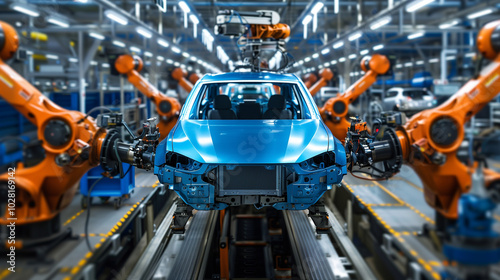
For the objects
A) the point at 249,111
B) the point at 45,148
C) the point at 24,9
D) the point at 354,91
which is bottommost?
the point at 45,148

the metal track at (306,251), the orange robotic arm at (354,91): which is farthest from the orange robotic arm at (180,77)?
the metal track at (306,251)

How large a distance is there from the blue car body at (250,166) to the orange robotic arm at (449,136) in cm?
62

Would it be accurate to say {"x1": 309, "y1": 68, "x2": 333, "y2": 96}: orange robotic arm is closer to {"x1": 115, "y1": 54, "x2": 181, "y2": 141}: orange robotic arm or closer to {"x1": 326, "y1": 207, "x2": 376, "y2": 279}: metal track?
{"x1": 115, "y1": 54, "x2": 181, "y2": 141}: orange robotic arm

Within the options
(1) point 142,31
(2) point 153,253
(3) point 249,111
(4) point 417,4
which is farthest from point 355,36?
(2) point 153,253

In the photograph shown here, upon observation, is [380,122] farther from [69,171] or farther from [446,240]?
[69,171]

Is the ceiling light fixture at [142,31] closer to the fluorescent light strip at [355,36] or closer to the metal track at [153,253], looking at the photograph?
the fluorescent light strip at [355,36]

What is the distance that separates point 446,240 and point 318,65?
32.6 ft

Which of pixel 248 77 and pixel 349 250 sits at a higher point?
pixel 248 77

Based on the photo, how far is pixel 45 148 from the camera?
10.1ft

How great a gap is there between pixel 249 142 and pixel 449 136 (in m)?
1.45

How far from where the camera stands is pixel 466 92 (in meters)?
2.77

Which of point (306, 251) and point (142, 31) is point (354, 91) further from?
point (142, 31)

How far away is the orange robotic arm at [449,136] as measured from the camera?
93.4 inches

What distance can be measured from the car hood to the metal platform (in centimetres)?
97
